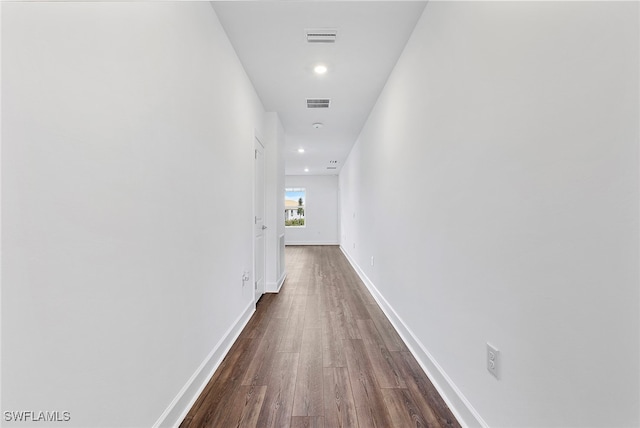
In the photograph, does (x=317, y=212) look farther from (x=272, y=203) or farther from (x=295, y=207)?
(x=272, y=203)

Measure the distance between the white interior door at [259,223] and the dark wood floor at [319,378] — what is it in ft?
1.69

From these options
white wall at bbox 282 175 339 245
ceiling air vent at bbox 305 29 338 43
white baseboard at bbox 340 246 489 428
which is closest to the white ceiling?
ceiling air vent at bbox 305 29 338 43

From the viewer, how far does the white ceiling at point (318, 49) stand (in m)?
2.00

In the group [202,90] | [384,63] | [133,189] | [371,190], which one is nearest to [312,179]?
[371,190]

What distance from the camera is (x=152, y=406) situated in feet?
4.11

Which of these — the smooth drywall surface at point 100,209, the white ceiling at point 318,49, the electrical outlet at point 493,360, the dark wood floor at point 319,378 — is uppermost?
the white ceiling at point 318,49

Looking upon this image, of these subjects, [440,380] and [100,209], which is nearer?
[100,209]

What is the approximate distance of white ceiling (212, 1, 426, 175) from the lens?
6.56 feet

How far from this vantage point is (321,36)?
2275 mm

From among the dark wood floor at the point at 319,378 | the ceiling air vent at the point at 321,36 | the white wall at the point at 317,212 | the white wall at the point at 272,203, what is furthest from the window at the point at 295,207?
the ceiling air vent at the point at 321,36

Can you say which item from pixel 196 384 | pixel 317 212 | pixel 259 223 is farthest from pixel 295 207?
pixel 196 384

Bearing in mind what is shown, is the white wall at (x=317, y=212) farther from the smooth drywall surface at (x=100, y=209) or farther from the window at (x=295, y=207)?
the smooth drywall surface at (x=100, y=209)

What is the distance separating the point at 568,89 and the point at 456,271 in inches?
39.0

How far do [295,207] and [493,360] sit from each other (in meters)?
9.32
